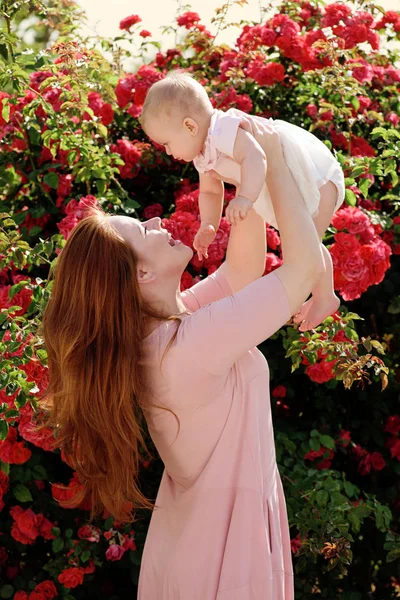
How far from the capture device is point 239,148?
218 cm

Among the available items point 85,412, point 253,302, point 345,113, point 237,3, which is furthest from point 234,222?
point 237,3

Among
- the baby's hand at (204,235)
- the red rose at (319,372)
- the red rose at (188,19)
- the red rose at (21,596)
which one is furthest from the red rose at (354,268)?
the red rose at (188,19)

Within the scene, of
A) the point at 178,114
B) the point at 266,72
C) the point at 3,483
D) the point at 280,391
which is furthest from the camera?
the point at 266,72

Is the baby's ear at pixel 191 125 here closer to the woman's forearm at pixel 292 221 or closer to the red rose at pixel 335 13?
the woman's forearm at pixel 292 221

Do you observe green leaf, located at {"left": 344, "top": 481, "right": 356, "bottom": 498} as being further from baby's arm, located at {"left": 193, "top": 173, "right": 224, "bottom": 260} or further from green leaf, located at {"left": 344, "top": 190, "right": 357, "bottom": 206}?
baby's arm, located at {"left": 193, "top": 173, "right": 224, "bottom": 260}

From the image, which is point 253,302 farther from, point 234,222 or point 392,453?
point 392,453

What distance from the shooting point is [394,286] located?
12.3 feet

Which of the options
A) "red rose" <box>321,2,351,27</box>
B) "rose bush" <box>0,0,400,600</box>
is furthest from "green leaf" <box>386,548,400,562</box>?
"red rose" <box>321,2,351,27</box>

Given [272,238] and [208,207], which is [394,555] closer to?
[272,238]

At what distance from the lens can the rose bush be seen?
10.0 feet

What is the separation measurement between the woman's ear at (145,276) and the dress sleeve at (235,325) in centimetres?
17

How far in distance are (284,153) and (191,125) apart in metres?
0.23

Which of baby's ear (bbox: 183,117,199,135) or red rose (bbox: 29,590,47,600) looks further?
red rose (bbox: 29,590,47,600)

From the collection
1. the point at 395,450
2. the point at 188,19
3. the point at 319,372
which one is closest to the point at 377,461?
the point at 395,450
